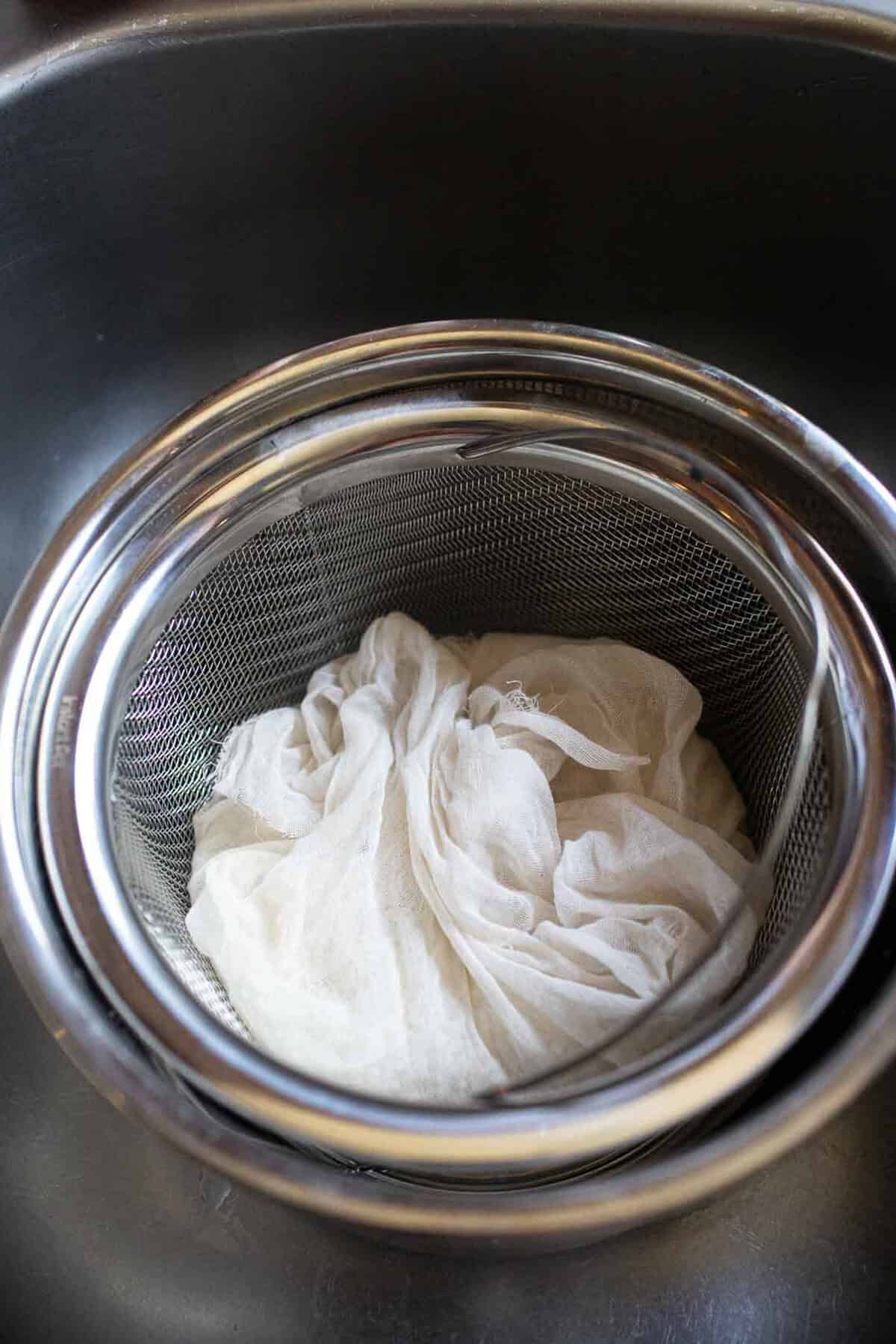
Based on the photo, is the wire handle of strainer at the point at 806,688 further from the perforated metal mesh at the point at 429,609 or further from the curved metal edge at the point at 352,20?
the curved metal edge at the point at 352,20

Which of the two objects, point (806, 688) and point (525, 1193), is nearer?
point (525, 1193)

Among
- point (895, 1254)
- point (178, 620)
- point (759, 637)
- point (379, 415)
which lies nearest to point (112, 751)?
point (178, 620)

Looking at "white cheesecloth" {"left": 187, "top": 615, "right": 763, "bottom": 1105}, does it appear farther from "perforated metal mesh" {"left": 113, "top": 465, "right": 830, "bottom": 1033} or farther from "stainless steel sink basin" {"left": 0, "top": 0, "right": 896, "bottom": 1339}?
"stainless steel sink basin" {"left": 0, "top": 0, "right": 896, "bottom": 1339}

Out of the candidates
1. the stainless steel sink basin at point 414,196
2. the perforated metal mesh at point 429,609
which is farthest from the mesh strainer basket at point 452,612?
the stainless steel sink basin at point 414,196

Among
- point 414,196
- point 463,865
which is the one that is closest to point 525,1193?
point 463,865

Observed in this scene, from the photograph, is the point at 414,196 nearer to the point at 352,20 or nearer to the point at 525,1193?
the point at 352,20

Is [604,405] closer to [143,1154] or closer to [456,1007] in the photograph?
[456,1007]
